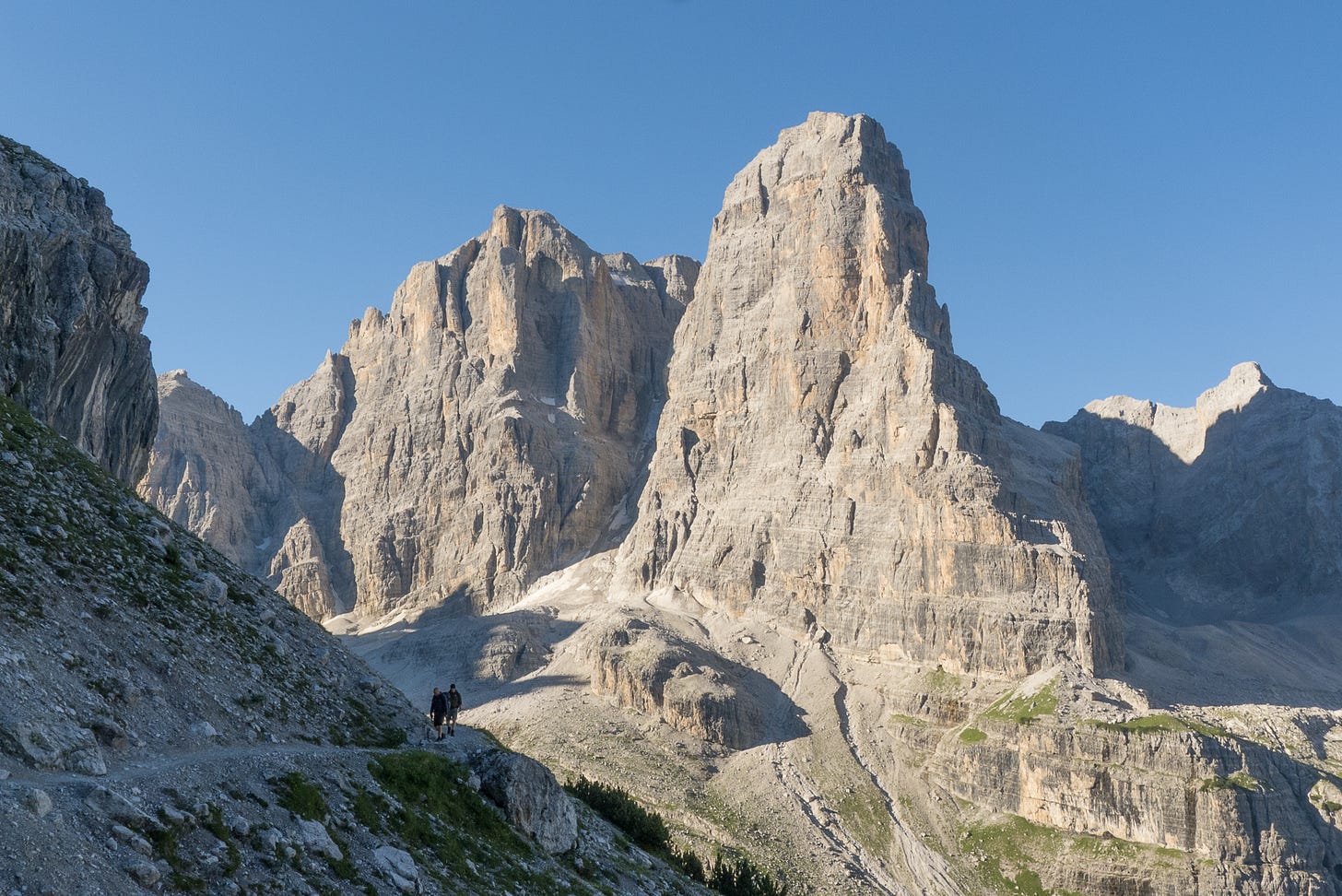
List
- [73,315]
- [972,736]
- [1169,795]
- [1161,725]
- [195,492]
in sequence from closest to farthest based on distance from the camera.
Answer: [73,315], [1169,795], [1161,725], [972,736], [195,492]

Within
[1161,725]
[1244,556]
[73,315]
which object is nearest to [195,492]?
[73,315]

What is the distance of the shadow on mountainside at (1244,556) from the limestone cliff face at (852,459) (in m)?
18.2

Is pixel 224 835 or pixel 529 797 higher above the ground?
pixel 529 797

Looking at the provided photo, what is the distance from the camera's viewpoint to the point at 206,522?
188 m

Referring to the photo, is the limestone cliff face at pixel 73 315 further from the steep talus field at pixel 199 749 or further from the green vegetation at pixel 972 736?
the green vegetation at pixel 972 736

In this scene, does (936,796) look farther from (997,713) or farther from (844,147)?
(844,147)

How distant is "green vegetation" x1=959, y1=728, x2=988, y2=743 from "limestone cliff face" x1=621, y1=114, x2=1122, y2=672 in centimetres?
1169

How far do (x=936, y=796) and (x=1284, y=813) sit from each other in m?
31.3

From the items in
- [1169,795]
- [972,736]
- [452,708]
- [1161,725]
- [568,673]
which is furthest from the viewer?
[568,673]

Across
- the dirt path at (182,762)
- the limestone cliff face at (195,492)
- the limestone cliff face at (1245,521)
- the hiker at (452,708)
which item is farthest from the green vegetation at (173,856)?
the limestone cliff face at (195,492)

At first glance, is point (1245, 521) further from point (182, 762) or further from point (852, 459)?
point (182, 762)

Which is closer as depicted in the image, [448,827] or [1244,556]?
[448,827]

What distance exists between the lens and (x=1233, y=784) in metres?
92.6

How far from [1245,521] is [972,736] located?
326 feet
